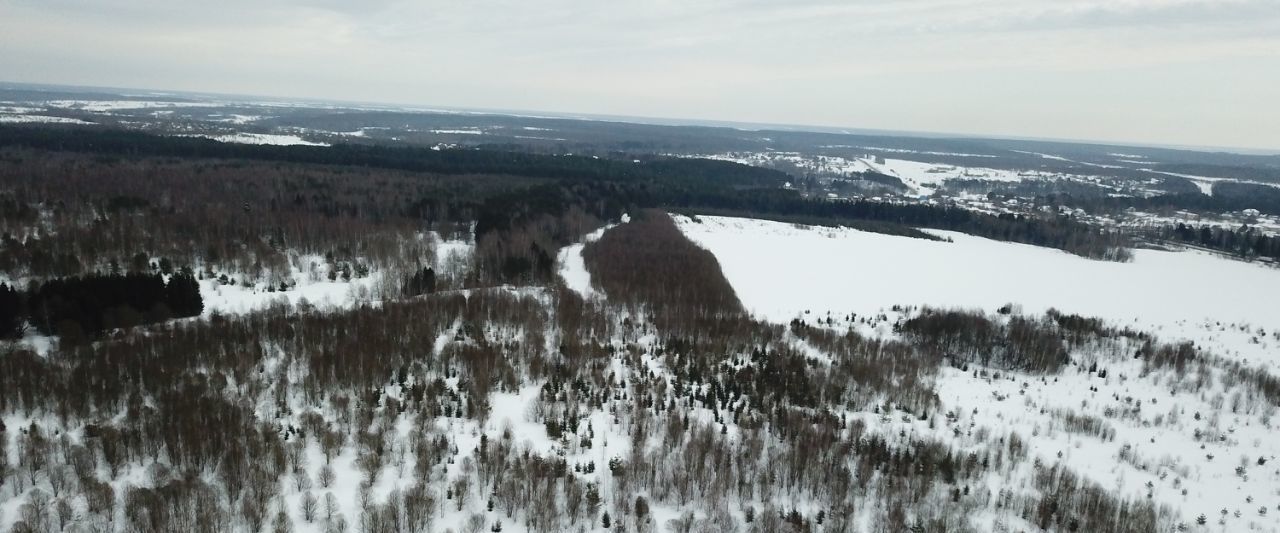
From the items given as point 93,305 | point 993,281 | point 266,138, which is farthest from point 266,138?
point 993,281

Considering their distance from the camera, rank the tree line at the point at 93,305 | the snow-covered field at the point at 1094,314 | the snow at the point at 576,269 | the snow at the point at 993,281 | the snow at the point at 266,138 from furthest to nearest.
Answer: the snow at the point at 266,138 → the snow at the point at 993,281 → the snow at the point at 576,269 → the tree line at the point at 93,305 → the snow-covered field at the point at 1094,314

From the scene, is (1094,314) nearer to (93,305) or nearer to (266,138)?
(93,305)

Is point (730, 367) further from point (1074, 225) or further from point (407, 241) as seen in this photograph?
point (1074, 225)

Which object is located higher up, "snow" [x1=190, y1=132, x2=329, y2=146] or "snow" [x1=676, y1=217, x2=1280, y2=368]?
"snow" [x1=190, y1=132, x2=329, y2=146]

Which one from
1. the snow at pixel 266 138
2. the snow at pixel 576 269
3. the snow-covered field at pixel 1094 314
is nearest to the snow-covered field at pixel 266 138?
the snow at pixel 266 138

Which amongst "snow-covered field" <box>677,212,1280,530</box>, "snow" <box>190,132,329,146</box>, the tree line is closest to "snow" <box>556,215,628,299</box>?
"snow-covered field" <box>677,212,1280,530</box>

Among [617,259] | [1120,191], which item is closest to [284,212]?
[617,259]

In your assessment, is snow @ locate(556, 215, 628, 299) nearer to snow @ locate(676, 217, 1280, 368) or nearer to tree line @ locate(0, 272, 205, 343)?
snow @ locate(676, 217, 1280, 368)

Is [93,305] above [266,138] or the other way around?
the other way around

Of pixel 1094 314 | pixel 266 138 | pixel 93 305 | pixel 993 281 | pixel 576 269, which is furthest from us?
pixel 266 138

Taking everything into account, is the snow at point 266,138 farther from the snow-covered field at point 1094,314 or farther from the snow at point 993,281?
the snow-covered field at point 1094,314
